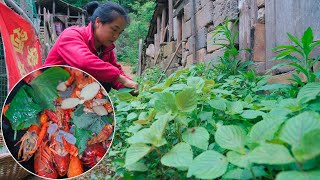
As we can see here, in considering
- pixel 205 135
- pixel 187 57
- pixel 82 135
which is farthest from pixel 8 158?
pixel 187 57

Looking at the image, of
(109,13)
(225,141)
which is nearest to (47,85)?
(225,141)

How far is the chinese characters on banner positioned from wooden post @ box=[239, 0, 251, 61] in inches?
92.7

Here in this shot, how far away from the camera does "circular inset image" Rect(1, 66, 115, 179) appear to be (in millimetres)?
1170

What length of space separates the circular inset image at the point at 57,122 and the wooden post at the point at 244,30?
2.21m

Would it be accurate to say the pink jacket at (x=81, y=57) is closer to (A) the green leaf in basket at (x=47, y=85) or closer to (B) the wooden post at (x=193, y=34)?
(A) the green leaf in basket at (x=47, y=85)

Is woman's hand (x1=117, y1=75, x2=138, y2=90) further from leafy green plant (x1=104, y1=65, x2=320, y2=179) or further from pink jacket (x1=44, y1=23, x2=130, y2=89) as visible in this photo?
leafy green plant (x1=104, y1=65, x2=320, y2=179)

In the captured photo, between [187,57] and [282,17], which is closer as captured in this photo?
[282,17]

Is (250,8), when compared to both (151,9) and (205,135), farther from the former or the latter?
(151,9)

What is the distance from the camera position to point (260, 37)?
9.66 ft

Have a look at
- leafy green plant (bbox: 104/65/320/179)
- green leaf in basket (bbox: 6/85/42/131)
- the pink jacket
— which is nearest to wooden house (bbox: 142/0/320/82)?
leafy green plant (bbox: 104/65/320/179)

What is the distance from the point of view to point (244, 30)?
3.19m

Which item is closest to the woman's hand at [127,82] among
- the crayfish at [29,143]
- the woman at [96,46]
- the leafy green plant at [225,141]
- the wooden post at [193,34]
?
the woman at [96,46]

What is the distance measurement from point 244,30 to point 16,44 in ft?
8.45

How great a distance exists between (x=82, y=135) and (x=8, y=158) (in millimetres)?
1326
